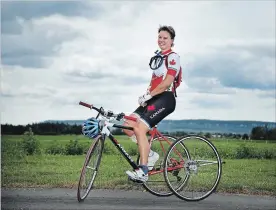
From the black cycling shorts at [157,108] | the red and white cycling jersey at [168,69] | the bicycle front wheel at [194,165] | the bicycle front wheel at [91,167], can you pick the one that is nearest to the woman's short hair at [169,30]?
the red and white cycling jersey at [168,69]

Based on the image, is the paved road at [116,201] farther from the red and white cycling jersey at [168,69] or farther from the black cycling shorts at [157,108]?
the red and white cycling jersey at [168,69]

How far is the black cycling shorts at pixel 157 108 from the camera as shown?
4.07 meters

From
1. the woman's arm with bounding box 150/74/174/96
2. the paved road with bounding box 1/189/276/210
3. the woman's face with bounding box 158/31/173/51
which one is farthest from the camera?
the paved road with bounding box 1/189/276/210

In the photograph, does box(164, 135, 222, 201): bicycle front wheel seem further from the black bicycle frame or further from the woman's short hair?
the woman's short hair

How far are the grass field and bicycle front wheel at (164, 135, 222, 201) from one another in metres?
0.30

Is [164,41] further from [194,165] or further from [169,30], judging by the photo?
[194,165]

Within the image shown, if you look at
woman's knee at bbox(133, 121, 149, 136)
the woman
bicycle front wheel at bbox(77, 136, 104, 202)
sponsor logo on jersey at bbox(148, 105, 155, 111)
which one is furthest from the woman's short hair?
bicycle front wheel at bbox(77, 136, 104, 202)

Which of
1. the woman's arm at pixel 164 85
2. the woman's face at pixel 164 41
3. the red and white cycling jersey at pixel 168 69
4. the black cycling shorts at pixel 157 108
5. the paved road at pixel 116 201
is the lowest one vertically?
the paved road at pixel 116 201

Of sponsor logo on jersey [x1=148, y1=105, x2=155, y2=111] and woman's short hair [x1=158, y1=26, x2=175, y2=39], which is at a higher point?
woman's short hair [x1=158, y1=26, x2=175, y2=39]

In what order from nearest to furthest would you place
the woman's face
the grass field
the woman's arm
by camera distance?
the woman's arm < the woman's face < the grass field

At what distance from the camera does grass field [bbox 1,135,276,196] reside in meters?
4.69

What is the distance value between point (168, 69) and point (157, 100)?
26 cm

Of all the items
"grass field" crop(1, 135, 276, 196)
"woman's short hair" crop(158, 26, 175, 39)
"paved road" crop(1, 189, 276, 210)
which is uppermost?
"woman's short hair" crop(158, 26, 175, 39)

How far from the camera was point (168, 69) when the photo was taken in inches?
158
